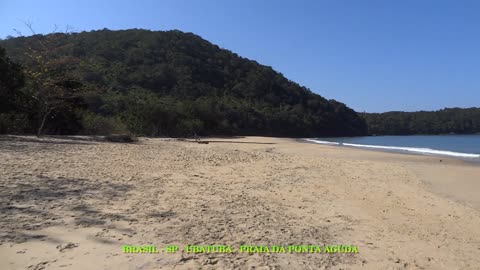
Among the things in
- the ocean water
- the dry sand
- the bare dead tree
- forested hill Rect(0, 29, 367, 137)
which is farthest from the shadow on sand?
the ocean water

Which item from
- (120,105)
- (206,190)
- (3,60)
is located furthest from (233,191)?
(120,105)

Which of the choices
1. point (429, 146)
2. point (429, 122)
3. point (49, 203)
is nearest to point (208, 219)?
point (49, 203)

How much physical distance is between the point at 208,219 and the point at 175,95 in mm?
72112

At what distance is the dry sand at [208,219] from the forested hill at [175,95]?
53.9 ft

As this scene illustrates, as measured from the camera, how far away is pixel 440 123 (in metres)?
124

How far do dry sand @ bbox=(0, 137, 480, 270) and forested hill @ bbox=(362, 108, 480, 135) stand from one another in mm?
123554

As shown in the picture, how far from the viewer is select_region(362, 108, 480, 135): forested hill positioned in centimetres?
12094

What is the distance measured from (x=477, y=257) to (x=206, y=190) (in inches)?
188

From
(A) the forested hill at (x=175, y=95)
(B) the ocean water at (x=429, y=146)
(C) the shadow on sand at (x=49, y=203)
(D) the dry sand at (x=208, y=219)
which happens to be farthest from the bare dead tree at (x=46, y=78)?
(B) the ocean water at (x=429, y=146)

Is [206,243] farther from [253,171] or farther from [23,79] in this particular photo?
[23,79]

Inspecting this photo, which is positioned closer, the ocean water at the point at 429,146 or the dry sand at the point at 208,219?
the dry sand at the point at 208,219

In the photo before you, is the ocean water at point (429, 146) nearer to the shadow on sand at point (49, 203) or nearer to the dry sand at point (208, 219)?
the dry sand at point (208, 219)

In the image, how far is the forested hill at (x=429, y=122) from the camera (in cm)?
12094

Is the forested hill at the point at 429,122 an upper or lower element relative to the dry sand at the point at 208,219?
upper
